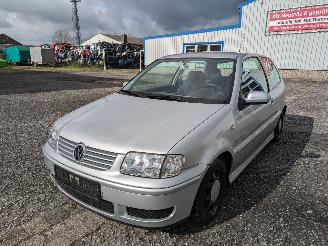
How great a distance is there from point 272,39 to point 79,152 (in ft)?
58.7

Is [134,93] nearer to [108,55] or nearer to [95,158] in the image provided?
[95,158]

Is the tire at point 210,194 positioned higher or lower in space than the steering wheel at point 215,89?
lower

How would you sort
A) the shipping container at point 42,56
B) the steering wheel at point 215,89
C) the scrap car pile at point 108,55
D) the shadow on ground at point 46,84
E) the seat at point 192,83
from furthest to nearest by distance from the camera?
the shipping container at point 42,56
the scrap car pile at point 108,55
the shadow on ground at point 46,84
the seat at point 192,83
the steering wheel at point 215,89

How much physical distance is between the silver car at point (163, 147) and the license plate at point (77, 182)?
0.01m

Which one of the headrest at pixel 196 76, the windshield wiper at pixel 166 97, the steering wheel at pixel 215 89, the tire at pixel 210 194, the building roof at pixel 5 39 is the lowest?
the tire at pixel 210 194

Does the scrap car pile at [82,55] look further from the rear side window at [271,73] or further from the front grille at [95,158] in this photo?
the front grille at [95,158]

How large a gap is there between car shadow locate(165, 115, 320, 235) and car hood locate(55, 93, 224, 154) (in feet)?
3.14

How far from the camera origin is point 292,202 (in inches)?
130

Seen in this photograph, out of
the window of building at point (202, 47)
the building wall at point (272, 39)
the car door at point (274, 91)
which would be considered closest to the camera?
the car door at point (274, 91)

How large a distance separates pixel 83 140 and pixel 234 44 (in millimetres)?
18639

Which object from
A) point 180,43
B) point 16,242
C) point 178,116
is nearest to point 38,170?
point 16,242

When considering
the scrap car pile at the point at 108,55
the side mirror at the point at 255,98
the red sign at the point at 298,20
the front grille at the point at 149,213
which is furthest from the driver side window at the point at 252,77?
the scrap car pile at the point at 108,55

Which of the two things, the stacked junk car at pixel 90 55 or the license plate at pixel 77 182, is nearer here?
the license plate at pixel 77 182

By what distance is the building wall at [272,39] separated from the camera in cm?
1614
